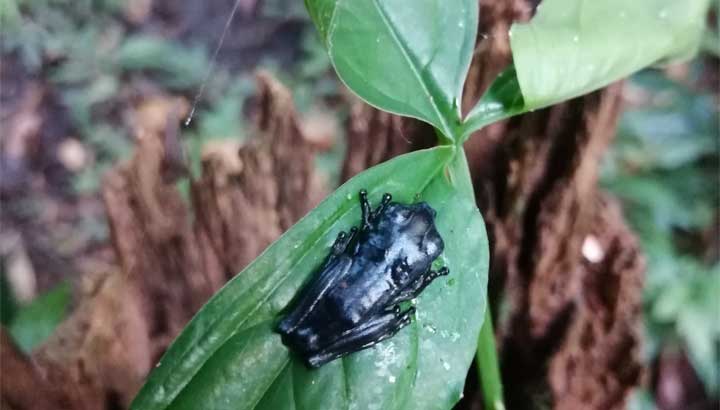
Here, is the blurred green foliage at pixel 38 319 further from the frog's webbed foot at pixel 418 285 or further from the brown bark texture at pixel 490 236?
the frog's webbed foot at pixel 418 285

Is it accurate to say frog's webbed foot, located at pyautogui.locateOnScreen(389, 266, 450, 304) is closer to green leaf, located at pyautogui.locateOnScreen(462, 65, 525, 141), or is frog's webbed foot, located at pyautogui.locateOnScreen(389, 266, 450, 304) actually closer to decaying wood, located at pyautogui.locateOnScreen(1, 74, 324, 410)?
green leaf, located at pyautogui.locateOnScreen(462, 65, 525, 141)

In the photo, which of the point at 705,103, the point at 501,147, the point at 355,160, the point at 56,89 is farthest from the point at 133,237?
the point at 705,103

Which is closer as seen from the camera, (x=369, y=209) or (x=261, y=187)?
(x=369, y=209)

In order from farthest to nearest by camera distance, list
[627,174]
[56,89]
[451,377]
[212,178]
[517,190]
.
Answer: [56,89] → [627,174] → [212,178] → [517,190] → [451,377]

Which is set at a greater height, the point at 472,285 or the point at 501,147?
the point at 472,285

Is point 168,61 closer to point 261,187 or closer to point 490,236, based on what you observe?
point 261,187

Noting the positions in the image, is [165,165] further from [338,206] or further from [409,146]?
[338,206]

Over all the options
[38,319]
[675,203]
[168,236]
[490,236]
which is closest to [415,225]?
[490,236]
